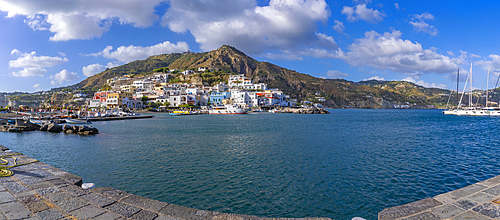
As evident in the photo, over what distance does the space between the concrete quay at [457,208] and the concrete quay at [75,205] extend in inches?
140

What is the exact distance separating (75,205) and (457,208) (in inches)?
348

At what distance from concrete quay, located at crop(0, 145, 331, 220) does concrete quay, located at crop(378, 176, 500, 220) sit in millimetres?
3546

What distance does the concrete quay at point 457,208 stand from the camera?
192 inches

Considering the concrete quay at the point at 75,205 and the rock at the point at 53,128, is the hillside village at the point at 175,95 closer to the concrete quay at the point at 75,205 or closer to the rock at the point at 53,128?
A: the rock at the point at 53,128

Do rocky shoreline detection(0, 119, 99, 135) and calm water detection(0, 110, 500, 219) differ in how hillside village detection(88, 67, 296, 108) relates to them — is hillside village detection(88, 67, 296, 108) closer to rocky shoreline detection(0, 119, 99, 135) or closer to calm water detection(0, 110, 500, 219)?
rocky shoreline detection(0, 119, 99, 135)

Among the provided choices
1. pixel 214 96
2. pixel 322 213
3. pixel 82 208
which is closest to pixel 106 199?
pixel 82 208

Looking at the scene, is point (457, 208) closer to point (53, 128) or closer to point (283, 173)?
point (283, 173)

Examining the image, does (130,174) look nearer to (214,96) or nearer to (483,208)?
(483,208)

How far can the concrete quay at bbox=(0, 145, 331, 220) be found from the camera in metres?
4.75

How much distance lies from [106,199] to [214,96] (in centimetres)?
10851

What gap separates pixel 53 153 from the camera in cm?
1552

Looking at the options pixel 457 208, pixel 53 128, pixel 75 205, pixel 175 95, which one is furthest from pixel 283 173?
pixel 175 95

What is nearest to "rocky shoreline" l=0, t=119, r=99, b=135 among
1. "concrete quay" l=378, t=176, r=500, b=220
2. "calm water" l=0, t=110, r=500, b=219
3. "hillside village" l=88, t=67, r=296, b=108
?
"calm water" l=0, t=110, r=500, b=219

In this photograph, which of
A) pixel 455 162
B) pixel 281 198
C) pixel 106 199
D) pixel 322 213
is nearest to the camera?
pixel 106 199
